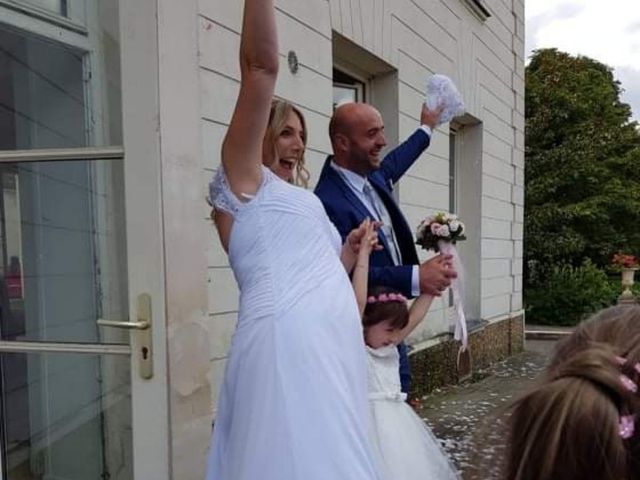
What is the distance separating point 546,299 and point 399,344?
12.1m

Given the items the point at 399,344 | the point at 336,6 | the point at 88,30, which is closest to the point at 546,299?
the point at 336,6

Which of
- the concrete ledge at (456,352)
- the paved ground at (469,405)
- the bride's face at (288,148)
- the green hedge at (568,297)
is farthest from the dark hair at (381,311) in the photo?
the green hedge at (568,297)

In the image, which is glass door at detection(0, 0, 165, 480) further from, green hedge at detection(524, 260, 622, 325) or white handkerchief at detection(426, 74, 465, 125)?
green hedge at detection(524, 260, 622, 325)

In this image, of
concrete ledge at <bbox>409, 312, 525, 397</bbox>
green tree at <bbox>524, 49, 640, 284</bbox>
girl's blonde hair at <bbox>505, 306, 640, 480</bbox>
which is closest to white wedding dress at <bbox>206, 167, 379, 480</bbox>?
girl's blonde hair at <bbox>505, 306, 640, 480</bbox>

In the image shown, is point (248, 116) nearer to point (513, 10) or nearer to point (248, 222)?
point (248, 222)

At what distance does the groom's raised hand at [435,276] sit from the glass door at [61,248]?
3.00ft

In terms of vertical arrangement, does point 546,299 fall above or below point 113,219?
below

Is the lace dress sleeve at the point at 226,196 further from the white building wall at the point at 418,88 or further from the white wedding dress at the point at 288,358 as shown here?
the white building wall at the point at 418,88

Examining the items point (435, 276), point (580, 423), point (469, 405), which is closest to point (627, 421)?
point (580, 423)

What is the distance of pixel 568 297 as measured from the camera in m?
13.5

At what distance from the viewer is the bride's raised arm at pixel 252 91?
131 cm

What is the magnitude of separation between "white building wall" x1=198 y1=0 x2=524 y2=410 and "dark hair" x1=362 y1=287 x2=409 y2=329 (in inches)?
34.2

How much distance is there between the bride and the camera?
49.2 inches

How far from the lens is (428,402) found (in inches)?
203
